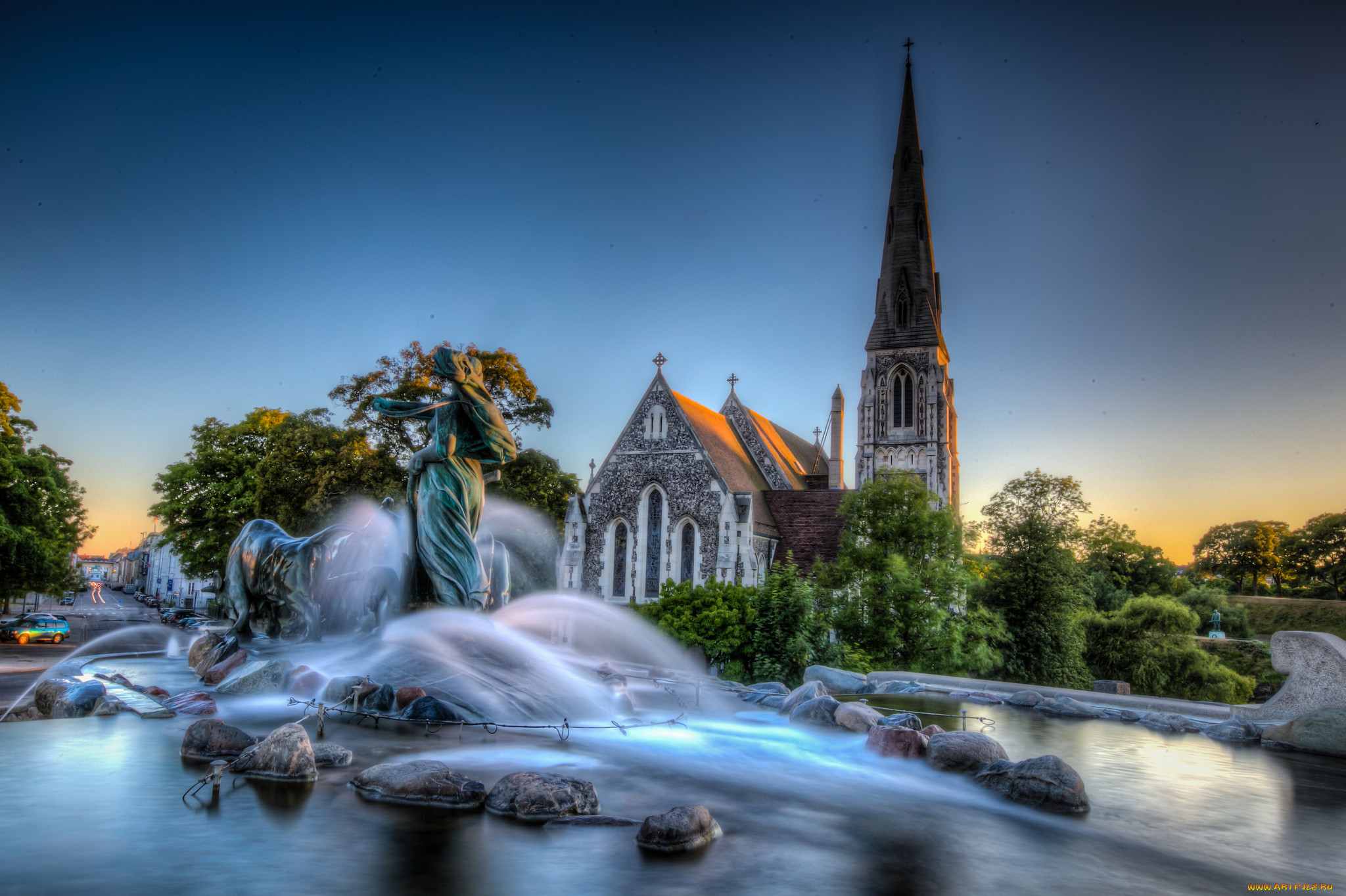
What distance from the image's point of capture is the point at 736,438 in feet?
144

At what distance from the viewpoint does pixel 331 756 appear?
644cm

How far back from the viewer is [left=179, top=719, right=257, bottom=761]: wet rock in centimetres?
640

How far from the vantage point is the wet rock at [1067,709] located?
42.6 feet

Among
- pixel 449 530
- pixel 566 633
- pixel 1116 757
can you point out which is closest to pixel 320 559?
pixel 449 530

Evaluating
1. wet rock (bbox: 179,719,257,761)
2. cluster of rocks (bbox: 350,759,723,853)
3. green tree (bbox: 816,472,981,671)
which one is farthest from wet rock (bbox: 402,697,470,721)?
green tree (bbox: 816,472,981,671)

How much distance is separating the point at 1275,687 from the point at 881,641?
23257 millimetres

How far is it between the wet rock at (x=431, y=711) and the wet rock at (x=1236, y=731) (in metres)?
10.3

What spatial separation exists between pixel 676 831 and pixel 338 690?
5.33 m

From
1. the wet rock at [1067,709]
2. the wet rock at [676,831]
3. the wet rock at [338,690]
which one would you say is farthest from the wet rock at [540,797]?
the wet rock at [1067,709]

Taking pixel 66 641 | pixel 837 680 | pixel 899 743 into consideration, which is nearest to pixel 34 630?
pixel 66 641

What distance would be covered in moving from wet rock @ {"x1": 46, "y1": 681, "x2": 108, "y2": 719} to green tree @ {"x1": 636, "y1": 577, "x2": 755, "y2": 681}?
15.2 meters

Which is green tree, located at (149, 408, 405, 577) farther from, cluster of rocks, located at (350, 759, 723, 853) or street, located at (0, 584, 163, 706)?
cluster of rocks, located at (350, 759, 723, 853)

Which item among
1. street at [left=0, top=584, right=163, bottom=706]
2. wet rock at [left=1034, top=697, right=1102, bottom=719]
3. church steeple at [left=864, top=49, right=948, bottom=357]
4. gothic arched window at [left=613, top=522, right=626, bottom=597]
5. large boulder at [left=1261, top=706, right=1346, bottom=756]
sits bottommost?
street at [left=0, top=584, right=163, bottom=706]

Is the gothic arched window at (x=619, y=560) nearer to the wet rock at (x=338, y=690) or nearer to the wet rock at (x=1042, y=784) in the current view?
the wet rock at (x=338, y=690)
